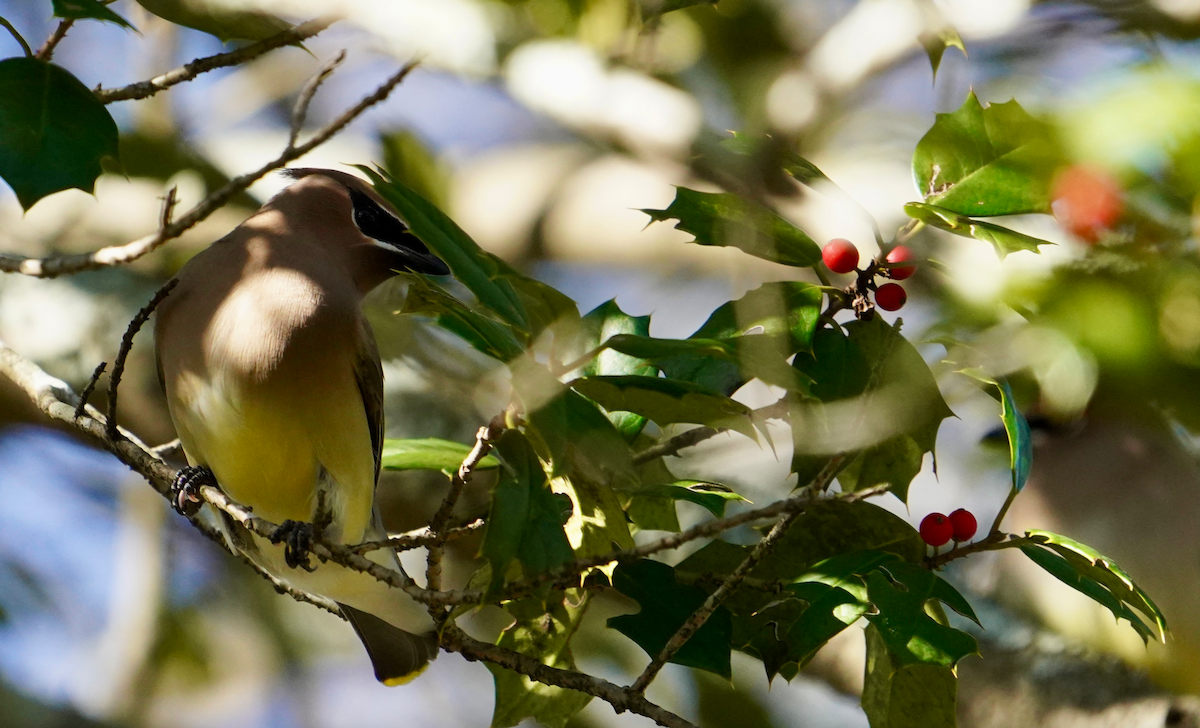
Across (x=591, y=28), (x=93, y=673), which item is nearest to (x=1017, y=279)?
(x=591, y=28)

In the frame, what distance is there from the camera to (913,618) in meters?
1.69

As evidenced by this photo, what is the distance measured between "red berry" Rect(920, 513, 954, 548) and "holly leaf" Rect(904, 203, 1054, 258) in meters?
0.46

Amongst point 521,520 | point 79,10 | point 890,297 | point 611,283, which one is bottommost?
point 611,283

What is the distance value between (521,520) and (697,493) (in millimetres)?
389

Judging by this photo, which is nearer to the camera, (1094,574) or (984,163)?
(1094,574)

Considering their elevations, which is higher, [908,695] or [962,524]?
[962,524]

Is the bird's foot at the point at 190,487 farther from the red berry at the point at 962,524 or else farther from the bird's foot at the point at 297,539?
the red berry at the point at 962,524

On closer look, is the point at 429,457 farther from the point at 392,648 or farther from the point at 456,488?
the point at 392,648

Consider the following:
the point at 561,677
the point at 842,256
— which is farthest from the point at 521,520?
the point at 842,256

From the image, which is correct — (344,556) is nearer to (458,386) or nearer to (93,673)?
(458,386)

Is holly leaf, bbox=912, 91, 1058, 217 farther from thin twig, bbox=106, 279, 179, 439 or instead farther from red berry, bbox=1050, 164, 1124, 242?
thin twig, bbox=106, 279, 179, 439

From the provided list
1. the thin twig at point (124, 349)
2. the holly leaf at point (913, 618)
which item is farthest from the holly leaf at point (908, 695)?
the thin twig at point (124, 349)

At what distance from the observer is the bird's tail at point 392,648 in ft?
9.11

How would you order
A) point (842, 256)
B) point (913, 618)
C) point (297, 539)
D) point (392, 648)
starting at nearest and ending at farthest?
1. point (913, 618)
2. point (842, 256)
3. point (297, 539)
4. point (392, 648)
